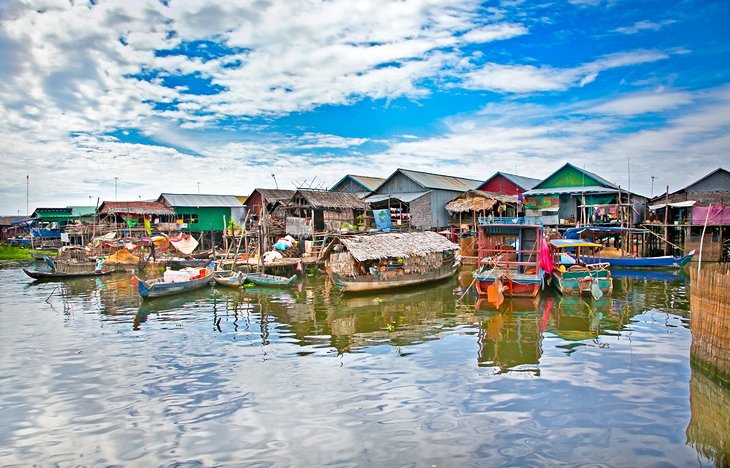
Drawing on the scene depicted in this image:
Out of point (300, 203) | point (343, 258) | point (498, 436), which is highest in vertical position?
point (300, 203)

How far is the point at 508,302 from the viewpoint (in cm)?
1761

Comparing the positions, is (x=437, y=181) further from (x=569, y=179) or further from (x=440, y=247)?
(x=440, y=247)

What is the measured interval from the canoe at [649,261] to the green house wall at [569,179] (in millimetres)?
7489

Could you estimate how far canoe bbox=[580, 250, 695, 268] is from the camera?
25172 millimetres

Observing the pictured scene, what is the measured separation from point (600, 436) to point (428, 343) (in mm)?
5697

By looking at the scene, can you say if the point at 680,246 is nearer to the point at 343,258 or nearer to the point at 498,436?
the point at 343,258

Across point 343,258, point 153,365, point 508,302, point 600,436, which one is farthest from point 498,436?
point 343,258

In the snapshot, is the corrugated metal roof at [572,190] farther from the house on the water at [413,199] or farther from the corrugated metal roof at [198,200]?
the corrugated metal roof at [198,200]

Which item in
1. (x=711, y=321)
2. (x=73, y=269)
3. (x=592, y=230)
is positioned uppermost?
(x=592, y=230)

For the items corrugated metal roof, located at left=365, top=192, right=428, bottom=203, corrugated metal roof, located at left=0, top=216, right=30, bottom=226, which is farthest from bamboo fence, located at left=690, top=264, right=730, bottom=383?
corrugated metal roof, located at left=0, top=216, right=30, bottom=226

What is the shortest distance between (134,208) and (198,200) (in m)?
5.71

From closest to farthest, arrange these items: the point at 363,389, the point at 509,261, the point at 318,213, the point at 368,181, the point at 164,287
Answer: the point at 363,389
the point at 164,287
the point at 509,261
the point at 318,213
the point at 368,181

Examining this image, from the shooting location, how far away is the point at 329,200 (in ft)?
101

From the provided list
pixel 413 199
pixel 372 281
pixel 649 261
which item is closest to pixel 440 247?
pixel 372 281
